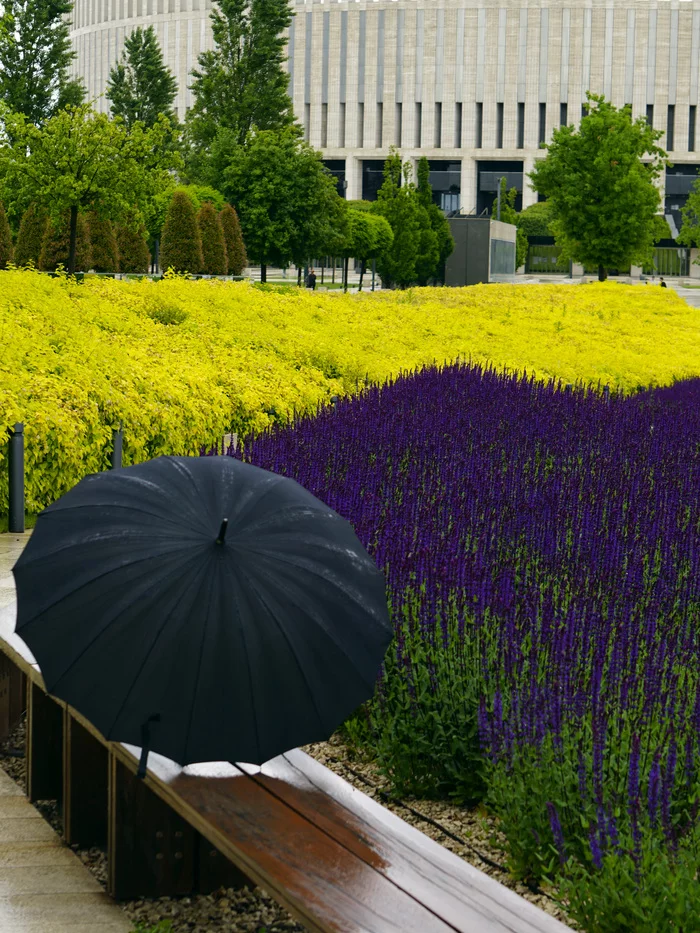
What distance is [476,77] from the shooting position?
96.1 meters

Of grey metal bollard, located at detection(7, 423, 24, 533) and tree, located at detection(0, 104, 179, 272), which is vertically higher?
tree, located at detection(0, 104, 179, 272)

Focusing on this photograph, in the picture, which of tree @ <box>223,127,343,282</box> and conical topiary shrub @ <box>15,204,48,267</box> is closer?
conical topiary shrub @ <box>15,204,48,267</box>

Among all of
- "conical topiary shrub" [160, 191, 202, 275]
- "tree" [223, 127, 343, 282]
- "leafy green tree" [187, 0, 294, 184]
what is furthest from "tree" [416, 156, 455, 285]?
"conical topiary shrub" [160, 191, 202, 275]

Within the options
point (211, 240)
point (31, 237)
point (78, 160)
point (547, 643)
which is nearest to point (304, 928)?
point (547, 643)

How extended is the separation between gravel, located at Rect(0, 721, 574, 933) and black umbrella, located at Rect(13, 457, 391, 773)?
0.78 meters

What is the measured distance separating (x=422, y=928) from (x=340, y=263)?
9597 cm

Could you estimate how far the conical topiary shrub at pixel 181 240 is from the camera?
4091 cm

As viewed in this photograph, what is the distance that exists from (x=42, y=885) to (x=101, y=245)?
37798mm

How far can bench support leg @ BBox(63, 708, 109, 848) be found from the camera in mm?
4773

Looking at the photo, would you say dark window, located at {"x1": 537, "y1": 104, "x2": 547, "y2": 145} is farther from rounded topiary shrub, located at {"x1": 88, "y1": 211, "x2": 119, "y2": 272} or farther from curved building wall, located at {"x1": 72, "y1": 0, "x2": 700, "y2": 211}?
rounded topiary shrub, located at {"x1": 88, "y1": 211, "x2": 119, "y2": 272}

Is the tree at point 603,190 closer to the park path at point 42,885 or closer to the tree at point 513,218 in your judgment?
the tree at point 513,218

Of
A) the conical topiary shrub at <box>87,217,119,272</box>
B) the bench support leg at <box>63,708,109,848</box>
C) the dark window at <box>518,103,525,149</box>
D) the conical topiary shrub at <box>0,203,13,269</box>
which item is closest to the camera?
the bench support leg at <box>63,708,109,848</box>

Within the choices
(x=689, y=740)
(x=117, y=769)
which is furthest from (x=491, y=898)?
(x=117, y=769)

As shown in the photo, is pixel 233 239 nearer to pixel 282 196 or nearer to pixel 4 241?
pixel 282 196
